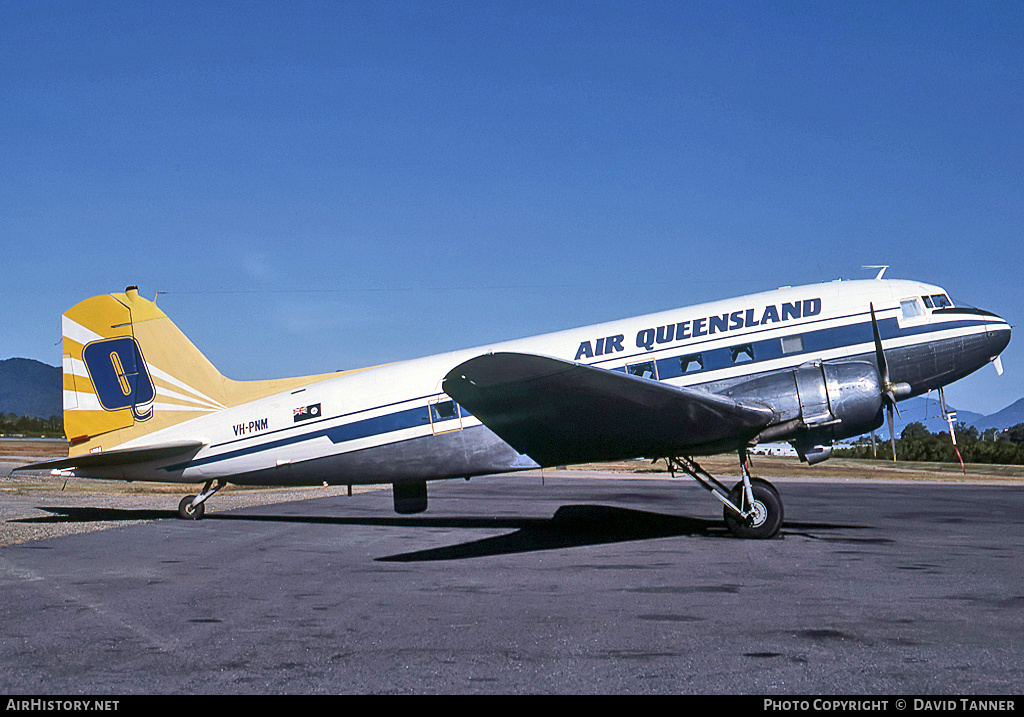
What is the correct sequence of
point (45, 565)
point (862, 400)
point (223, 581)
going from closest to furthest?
point (223, 581)
point (45, 565)
point (862, 400)

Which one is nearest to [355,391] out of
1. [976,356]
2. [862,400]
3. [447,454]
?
[447,454]

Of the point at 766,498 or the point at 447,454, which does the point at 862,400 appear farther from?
the point at 447,454

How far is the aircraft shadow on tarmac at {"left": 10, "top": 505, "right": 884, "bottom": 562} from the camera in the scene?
42.5ft

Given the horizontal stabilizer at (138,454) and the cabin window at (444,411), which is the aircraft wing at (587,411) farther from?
the horizontal stabilizer at (138,454)

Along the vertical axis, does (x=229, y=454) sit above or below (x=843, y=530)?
above

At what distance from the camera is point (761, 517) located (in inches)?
523

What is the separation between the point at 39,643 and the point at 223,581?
10.8 feet

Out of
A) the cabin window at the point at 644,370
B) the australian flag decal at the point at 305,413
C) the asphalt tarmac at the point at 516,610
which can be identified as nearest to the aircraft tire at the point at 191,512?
the asphalt tarmac at the point at 516,610

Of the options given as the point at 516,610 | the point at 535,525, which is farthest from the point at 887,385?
the point at 516,610

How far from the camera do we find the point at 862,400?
12797 mm

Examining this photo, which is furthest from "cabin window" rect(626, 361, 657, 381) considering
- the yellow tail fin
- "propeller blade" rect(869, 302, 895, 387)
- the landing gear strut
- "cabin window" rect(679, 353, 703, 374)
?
the landing gear strut

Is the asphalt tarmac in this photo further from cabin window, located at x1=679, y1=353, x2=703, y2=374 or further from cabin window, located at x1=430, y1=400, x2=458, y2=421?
cabin window, located at x1=679, y1=353, x2=703, y2=374

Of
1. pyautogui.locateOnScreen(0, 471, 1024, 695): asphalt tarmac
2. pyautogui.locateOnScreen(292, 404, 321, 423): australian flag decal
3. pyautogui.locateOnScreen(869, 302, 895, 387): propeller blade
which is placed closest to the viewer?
pyautogui.locateOnScreen(0, 471, 1024, 695): asphalt tarmac

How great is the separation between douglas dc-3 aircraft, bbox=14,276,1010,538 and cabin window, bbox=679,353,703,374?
0.07ft
